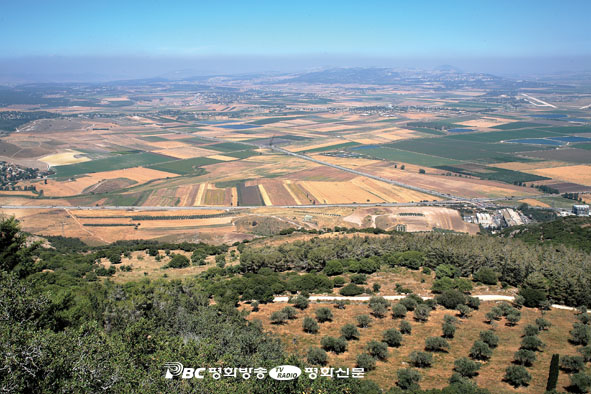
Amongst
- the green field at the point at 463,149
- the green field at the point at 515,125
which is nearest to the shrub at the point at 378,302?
the green field at the point at 463,149

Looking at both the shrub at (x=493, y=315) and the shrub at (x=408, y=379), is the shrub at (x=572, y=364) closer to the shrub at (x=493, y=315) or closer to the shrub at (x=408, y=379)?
the shrub at (x=493, y=315)

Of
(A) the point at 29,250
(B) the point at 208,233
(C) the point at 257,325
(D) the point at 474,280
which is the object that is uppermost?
(A) the point at 29,250

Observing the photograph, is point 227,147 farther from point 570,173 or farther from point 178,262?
point 178,262

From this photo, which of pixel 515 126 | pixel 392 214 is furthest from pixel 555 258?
pixel 515 126

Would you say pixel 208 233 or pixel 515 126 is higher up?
pixel 515 126

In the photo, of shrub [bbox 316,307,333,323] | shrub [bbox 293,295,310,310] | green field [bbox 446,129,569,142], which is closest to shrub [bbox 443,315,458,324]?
shrub [bbox 316,307,333,323]

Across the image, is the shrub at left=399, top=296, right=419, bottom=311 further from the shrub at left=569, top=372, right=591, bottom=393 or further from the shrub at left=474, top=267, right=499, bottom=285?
the shrub at left=569, top=372, right=591, bottom=393

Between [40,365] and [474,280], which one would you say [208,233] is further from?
[40,365]
